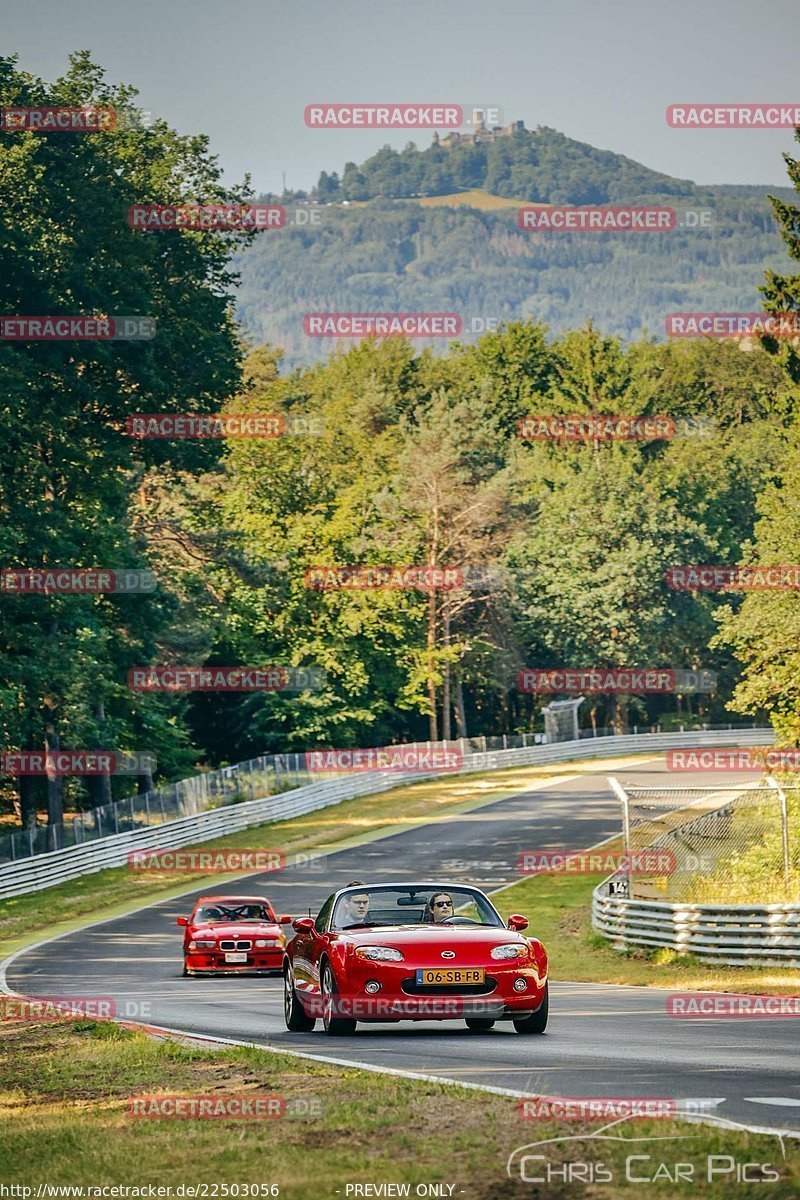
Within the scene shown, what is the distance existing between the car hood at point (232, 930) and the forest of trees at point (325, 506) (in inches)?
670

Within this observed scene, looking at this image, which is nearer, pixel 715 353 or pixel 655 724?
pixel 655 724

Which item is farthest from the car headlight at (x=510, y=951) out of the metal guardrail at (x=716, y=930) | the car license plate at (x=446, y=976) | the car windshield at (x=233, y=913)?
the car windshield at (x=233, y=913)

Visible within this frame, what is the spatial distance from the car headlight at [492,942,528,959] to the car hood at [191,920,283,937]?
1187 centimetres

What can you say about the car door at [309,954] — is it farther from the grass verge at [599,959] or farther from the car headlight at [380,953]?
the grass verge at [599,959]

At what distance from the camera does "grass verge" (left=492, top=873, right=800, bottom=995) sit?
2224 centimetres

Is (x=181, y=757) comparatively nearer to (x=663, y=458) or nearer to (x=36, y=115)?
(x=36, y=115)

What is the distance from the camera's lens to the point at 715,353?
379 ft

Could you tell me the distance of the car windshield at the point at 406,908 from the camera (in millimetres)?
14641

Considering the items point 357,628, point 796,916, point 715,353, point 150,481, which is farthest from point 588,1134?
point 715,353

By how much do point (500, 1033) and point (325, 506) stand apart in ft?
208

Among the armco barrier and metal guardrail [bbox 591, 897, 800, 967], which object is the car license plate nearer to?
metal guardrail [bbox 591, 897, 800, 967]

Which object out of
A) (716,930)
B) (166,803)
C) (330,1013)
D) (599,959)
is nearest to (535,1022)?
(330,1013)

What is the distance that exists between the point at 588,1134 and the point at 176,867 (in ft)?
138

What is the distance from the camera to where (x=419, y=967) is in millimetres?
13523
